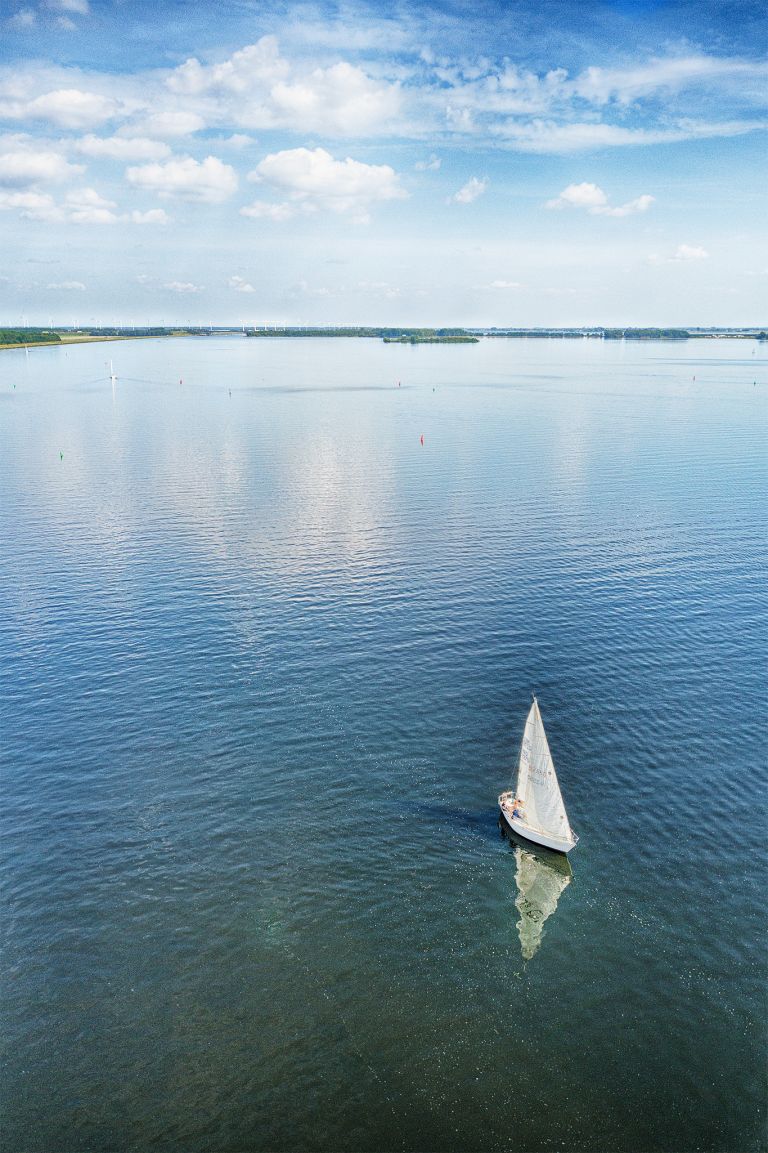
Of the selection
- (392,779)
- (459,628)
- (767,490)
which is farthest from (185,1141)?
(767,490)

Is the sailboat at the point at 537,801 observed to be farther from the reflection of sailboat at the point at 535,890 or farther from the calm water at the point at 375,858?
the calm water at the point at 375,858

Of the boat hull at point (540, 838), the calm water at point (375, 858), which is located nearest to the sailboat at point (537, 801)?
the boat hull at point (540, 838)

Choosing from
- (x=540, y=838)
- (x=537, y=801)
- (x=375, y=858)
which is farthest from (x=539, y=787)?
(x=375, y=858)

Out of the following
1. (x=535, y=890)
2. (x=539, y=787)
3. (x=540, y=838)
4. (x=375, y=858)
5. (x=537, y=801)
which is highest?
(x=539, y=787)

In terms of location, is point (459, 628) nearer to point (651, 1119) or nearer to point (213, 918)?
point (213, 918)

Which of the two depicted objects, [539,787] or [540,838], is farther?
[539,787]

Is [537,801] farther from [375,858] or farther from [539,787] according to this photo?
[375,858]
